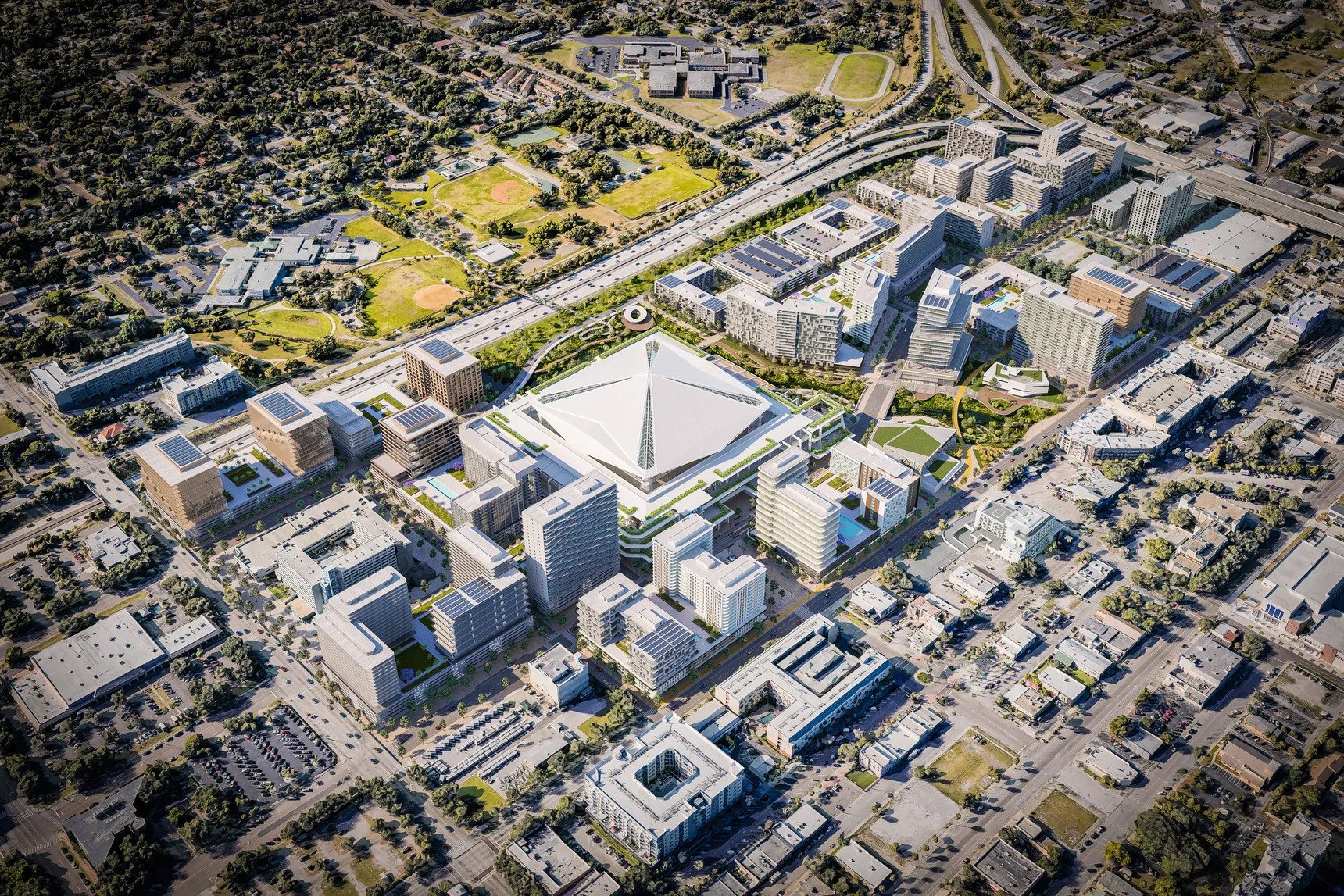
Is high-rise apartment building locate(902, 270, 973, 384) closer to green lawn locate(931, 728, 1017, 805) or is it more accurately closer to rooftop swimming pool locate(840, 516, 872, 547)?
rooftop swimming pool locate(840, 516, 872, 547)

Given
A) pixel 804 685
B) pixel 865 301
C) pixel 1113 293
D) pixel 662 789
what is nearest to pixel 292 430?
pixel 662 789

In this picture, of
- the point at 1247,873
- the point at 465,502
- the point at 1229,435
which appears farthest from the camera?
the point at 1229,435

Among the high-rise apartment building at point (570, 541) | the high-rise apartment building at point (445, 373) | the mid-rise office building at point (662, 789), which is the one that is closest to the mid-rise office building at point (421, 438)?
the high-rise apartment building at point (445, 373)

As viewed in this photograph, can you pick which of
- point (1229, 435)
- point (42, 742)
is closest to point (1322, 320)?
point (1229, 435)

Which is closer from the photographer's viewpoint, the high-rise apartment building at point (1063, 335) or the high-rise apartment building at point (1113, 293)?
the high-rise apartment building at point (1063, 335)

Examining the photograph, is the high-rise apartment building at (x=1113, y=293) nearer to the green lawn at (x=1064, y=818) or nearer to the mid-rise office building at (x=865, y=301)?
the mid-rise office building at (x=865, y=301)

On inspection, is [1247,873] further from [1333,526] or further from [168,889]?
[168,889]

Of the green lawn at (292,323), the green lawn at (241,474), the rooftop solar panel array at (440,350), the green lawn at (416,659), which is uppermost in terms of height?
the rooftop solar panel array at (440,350)
